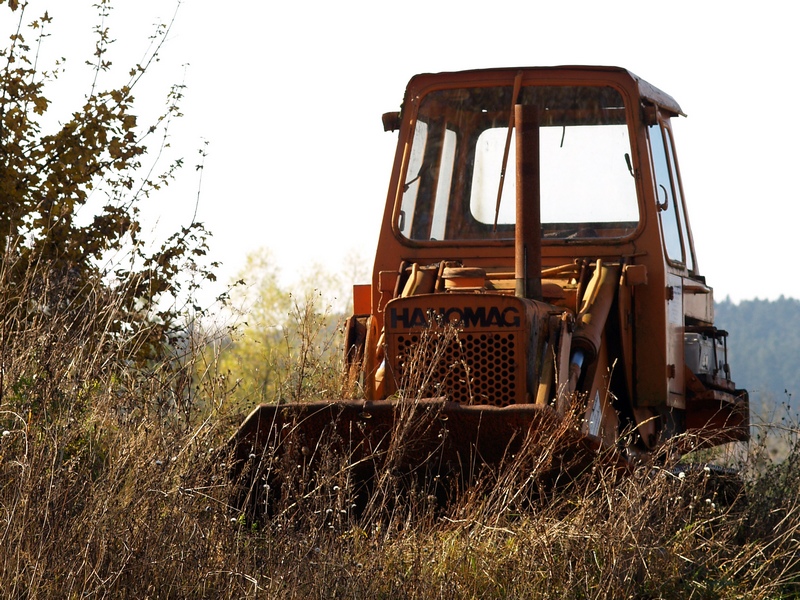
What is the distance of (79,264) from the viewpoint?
8469mm

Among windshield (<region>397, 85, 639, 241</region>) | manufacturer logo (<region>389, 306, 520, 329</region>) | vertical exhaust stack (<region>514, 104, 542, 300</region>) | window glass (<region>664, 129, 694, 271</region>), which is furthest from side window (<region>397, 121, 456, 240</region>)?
window glass (<region>664, 129, 694, 271</region>)

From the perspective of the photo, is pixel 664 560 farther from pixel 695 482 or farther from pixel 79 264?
pixel 79 264

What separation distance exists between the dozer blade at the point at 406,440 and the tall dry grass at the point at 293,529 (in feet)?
0.27

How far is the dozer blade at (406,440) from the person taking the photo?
5.12 meters

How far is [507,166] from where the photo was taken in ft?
22.2

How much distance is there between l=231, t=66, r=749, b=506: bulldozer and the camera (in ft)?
17.5

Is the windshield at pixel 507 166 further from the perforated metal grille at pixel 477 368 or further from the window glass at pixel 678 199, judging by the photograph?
the perforated metal grille at pixel 477 368

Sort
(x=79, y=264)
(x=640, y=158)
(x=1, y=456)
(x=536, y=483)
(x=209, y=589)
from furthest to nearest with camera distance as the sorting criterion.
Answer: (x=79, y=264) < (x=640, y=158) < (x=536, y=483) < (x=1, y=456) < (x=209, y=589)

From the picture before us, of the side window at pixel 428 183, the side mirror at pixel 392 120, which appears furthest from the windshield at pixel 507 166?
the side mirror at pixel 392 120

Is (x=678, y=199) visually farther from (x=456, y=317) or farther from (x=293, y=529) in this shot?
(x=293, y=529)

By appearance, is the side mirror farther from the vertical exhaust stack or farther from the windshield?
the vertical exhaust stack

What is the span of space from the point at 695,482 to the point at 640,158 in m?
1.89

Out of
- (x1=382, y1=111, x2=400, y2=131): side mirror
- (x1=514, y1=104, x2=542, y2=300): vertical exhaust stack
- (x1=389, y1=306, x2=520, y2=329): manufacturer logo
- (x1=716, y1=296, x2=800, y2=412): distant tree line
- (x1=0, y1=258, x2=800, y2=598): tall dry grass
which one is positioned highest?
(x1=716, y1=296, x2=800, y2=412): distant tree line

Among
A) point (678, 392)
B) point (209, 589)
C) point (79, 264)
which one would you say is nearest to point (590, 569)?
point (209, 589)
